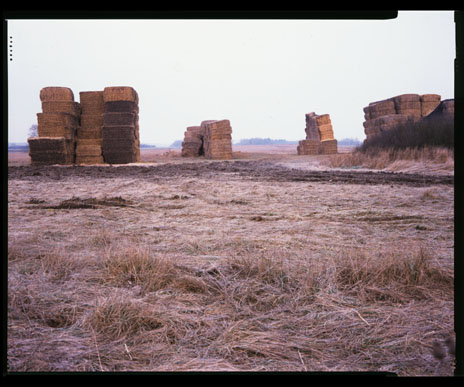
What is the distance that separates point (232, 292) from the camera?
225 cm

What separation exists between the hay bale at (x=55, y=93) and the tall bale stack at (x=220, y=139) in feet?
22.7

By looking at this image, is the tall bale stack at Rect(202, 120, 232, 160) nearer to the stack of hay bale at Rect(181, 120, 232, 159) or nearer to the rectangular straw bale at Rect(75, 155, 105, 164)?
the stack of hay bale at Rect(181, 120, 232, 159)

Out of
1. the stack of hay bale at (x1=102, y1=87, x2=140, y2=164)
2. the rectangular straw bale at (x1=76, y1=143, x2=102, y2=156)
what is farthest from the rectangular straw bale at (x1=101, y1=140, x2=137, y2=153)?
the rectangular straw bale at (x1=76, y1=143, x2=102, y2=156)

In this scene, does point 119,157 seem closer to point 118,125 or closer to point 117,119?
point 118,125

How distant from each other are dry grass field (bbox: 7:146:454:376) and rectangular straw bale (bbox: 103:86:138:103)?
9.37m

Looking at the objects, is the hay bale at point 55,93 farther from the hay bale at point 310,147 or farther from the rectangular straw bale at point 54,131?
the hay bale at point 310,147

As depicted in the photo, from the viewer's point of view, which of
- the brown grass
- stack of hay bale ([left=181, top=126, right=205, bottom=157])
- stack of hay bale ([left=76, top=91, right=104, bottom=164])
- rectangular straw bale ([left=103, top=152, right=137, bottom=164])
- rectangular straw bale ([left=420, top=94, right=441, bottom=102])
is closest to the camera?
the brown grass

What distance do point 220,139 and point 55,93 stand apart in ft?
25.0

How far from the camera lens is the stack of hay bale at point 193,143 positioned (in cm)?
2111

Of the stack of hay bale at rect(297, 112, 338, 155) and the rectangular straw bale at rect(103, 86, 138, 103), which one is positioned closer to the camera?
the rectangular straw bale at rect(103, 86, 138, 103)

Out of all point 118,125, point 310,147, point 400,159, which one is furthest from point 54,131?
point 310,147

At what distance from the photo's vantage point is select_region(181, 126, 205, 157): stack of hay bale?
69.3 ft

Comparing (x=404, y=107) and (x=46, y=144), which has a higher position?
(x=404, y=107)

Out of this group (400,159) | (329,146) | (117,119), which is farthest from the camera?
(329,146)
